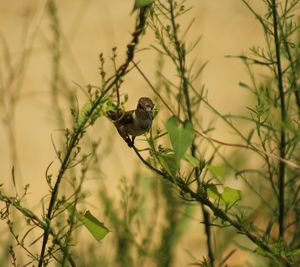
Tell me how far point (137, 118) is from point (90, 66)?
A: 3.31 meters

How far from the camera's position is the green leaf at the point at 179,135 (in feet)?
3.25

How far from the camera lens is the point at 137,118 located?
115 centimetres

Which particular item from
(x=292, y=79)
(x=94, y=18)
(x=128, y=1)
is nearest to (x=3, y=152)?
(x=94, y=18)

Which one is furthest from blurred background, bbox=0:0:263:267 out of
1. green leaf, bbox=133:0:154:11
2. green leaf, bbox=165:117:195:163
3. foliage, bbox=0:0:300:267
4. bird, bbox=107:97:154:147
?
green leaf, bbox=133:0:154:11

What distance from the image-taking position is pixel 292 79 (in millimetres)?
1559

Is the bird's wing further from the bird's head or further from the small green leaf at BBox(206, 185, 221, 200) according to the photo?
the small green leaf at BBox(206, 185, 221, 200)

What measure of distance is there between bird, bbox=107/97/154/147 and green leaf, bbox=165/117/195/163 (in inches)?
4.6

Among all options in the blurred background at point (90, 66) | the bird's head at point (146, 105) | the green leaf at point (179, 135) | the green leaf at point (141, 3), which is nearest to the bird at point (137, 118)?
the bird's head at point (146, 105)

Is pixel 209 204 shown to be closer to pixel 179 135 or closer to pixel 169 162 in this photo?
pixel 169 162

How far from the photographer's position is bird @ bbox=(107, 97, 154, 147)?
1.15m

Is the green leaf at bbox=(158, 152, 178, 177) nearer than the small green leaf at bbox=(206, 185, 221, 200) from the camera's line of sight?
Yes

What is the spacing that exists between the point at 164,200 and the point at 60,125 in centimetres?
50

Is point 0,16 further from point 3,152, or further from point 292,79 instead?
point 292,79

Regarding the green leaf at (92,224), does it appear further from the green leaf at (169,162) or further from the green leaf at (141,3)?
the green leaf at (141,3)
